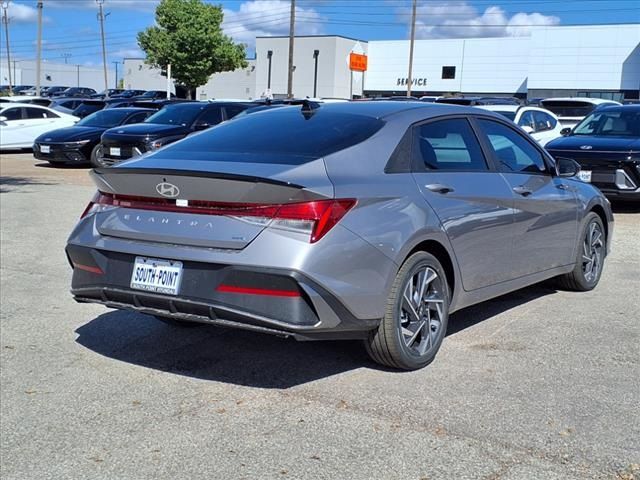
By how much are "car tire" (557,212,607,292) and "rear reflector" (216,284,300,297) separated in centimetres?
355

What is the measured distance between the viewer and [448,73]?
69312mm

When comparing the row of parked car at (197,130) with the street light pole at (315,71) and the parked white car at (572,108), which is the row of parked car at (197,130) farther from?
the street light pole at (315,71)

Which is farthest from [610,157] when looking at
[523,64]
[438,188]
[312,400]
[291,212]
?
[523,64]

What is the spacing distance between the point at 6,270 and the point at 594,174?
8.01 meters

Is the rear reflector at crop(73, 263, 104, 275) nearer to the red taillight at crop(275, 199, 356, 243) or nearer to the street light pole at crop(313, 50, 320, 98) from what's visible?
the red taillight at crop(275, 199, 356, 243)

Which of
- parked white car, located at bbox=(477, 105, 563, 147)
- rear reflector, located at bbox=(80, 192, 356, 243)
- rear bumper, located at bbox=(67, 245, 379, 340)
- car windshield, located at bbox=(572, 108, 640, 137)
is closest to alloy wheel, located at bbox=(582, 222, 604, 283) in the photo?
rear bumper, located at bbox=(67, 245, 379, 340)

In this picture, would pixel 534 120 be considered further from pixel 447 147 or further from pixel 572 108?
pixel 447 147

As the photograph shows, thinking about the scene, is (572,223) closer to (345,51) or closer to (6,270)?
(6,270)

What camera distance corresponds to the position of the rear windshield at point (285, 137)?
4.59 metres

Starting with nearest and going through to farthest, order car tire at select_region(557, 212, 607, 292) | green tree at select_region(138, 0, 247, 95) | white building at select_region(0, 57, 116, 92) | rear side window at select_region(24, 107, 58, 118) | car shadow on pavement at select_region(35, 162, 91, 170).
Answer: car tire at select_region(557, 212, 607, 292) < car shadow on pavement at select_region(35, 162, 91, 170) < rear side window at select_region(24, 107, 58, 118) < green tree at select_region(138, 0, 247, 95) < white building at select_region(0, 57, 116, 92)

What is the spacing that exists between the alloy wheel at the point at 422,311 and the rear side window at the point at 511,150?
132 centimetres

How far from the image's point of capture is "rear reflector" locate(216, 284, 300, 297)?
4.03m

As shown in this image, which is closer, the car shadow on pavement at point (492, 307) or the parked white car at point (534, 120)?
the car shadow on pavement at point (492, 307)

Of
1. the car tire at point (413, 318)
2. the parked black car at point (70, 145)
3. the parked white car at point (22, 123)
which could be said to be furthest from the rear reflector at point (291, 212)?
the parked white car at point (22, 123)
